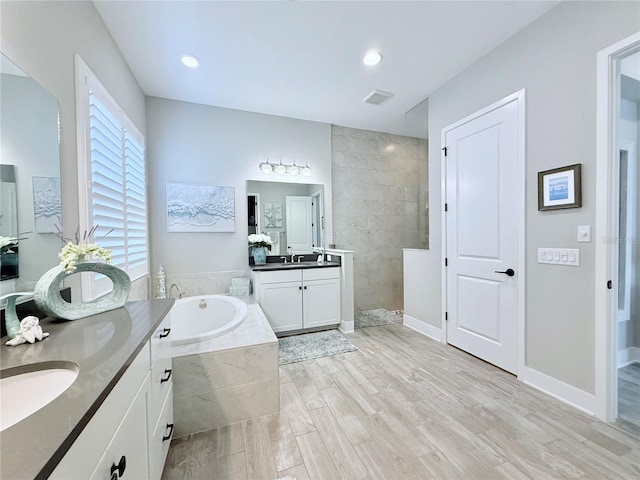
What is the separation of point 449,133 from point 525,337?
201 centimetres

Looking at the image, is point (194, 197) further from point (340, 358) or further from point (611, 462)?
point (611, 462)

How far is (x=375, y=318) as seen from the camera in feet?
12.5

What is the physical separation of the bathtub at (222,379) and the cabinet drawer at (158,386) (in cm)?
25

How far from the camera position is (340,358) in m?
2.61

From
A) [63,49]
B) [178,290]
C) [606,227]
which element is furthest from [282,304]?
[606,227]

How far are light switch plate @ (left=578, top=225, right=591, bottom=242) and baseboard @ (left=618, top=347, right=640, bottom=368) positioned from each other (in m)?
1.51

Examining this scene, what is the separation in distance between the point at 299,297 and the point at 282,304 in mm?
215

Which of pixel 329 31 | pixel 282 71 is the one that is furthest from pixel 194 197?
pixel 329 31

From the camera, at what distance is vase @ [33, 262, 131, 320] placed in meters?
1.05

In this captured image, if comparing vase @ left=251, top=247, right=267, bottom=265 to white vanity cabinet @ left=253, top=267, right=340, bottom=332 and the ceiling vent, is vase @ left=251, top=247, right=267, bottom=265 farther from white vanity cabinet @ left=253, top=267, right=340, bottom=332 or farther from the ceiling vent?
the ceiling vent

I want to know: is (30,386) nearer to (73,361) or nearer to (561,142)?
(73,361)

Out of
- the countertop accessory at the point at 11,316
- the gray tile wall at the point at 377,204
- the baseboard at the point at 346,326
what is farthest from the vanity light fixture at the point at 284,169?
the countertop accessory at the point at 11,316

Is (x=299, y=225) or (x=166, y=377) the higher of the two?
(x=299, y=225)

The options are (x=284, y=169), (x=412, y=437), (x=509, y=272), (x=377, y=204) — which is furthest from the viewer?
(x=377, y=204)
